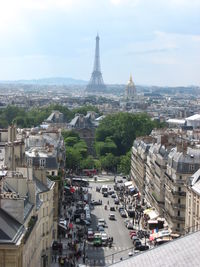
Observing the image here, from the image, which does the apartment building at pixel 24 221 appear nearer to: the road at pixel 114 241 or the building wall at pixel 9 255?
the building wall at pixel 9 255

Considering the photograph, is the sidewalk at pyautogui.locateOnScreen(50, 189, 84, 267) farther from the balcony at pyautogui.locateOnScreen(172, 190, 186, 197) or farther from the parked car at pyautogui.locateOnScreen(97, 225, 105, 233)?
the balcony at pyautogui.locateOnScreen(172, 190, 186, 197)

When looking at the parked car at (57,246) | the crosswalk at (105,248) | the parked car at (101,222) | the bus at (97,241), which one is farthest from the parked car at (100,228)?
the parked car at (57,246)

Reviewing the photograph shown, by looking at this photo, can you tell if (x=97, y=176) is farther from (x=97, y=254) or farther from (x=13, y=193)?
(x=13, y=193)

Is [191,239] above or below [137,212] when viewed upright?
above

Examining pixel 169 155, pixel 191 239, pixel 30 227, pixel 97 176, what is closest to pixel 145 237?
pixel 169 155

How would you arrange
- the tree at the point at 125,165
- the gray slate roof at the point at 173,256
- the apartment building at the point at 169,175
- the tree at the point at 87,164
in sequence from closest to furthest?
the gray slate roof at the point at 173,256 → the apartment building at the point at 169,175 → the tree at the point at 125,165 → the tree at the point at 87,164

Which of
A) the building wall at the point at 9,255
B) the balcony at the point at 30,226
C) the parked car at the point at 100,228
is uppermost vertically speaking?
the building wall at the point at 9,255

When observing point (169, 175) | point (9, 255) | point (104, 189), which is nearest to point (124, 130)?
point (104, 189)
